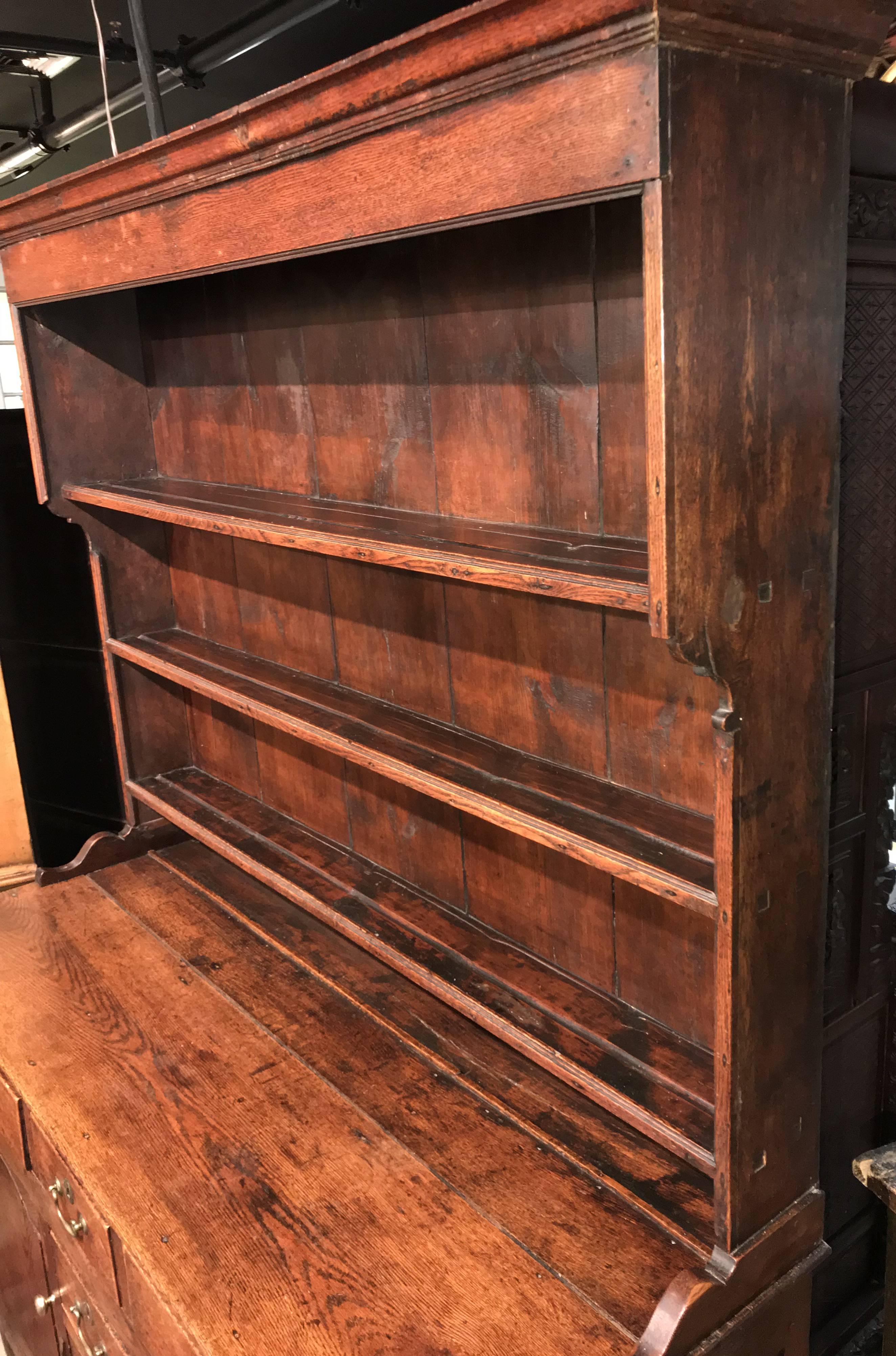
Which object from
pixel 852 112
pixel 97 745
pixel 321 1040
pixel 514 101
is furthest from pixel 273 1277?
pixel 97 745

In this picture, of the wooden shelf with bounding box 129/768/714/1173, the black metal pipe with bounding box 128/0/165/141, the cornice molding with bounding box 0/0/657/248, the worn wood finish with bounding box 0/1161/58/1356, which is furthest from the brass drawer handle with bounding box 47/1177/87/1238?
the black metal pipe with bounding box 128/0/165/141

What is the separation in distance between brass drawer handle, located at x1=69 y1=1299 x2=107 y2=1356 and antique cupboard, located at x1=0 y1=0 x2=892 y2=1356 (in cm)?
2

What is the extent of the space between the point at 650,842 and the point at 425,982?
1.87 ft

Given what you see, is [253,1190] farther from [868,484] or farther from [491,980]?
[868,484]

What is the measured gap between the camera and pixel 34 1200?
1.93 m

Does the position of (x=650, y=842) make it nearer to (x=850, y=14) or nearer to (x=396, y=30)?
(x=850, y=14)

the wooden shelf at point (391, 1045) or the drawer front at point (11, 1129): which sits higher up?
the wooden shelf at point (391, 1045)

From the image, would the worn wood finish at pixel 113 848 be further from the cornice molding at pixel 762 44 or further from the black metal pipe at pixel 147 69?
the cornice molding at pixel 762 44

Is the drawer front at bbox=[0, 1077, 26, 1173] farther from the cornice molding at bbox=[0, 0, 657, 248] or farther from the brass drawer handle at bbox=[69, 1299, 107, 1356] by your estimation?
the cornice molding at bbox=[0, 0, 657, 248]

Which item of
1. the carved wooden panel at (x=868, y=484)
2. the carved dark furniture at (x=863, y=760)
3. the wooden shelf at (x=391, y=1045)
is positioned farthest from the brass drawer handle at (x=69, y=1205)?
the carved wooden panel at (x=868, y=484)

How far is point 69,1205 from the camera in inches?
67.8

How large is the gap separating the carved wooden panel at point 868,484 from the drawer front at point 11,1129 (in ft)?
4.95

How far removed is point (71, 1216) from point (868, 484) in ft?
5.27

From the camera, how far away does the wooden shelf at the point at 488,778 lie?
4.18 feet
